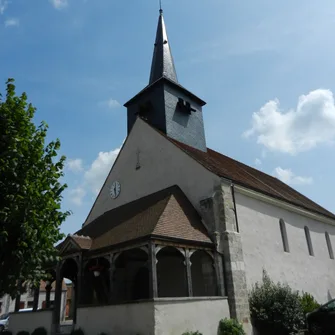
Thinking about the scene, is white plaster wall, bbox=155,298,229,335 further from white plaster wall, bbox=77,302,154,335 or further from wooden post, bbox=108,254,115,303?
wooden post, bbox=108,254,115,303

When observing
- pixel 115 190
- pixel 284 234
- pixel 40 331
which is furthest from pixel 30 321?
pixel 284 234

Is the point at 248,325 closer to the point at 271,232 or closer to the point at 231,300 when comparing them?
the point at 231,300

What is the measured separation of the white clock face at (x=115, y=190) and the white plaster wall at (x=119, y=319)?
722cm

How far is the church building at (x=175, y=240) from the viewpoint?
11.1m

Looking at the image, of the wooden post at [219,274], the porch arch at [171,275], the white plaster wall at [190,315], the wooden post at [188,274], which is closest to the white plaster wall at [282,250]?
the wooden post at [219,274]

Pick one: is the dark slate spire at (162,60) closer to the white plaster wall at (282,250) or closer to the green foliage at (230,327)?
the white plaster wall at (282,250)

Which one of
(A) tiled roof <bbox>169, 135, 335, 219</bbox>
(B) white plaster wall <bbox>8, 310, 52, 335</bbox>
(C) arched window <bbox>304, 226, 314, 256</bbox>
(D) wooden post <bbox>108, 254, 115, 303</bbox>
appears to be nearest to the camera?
(D) wooden post <bbox>108, 254, 115, 303</bbox>

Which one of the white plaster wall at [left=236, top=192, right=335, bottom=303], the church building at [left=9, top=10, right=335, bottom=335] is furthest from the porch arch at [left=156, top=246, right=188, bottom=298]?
the white plaster wall at [left=236, top=192, right=335, bottom=303]

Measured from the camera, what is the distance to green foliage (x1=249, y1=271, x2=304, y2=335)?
12.2 metres

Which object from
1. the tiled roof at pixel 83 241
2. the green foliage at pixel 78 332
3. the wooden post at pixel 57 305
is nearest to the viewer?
the green foliage at pixel 78 332

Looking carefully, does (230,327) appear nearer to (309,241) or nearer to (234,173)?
(234,173)

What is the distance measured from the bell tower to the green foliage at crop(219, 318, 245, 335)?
9.08m

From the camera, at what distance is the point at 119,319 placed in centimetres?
1084

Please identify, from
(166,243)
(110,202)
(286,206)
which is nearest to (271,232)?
(286,206)
